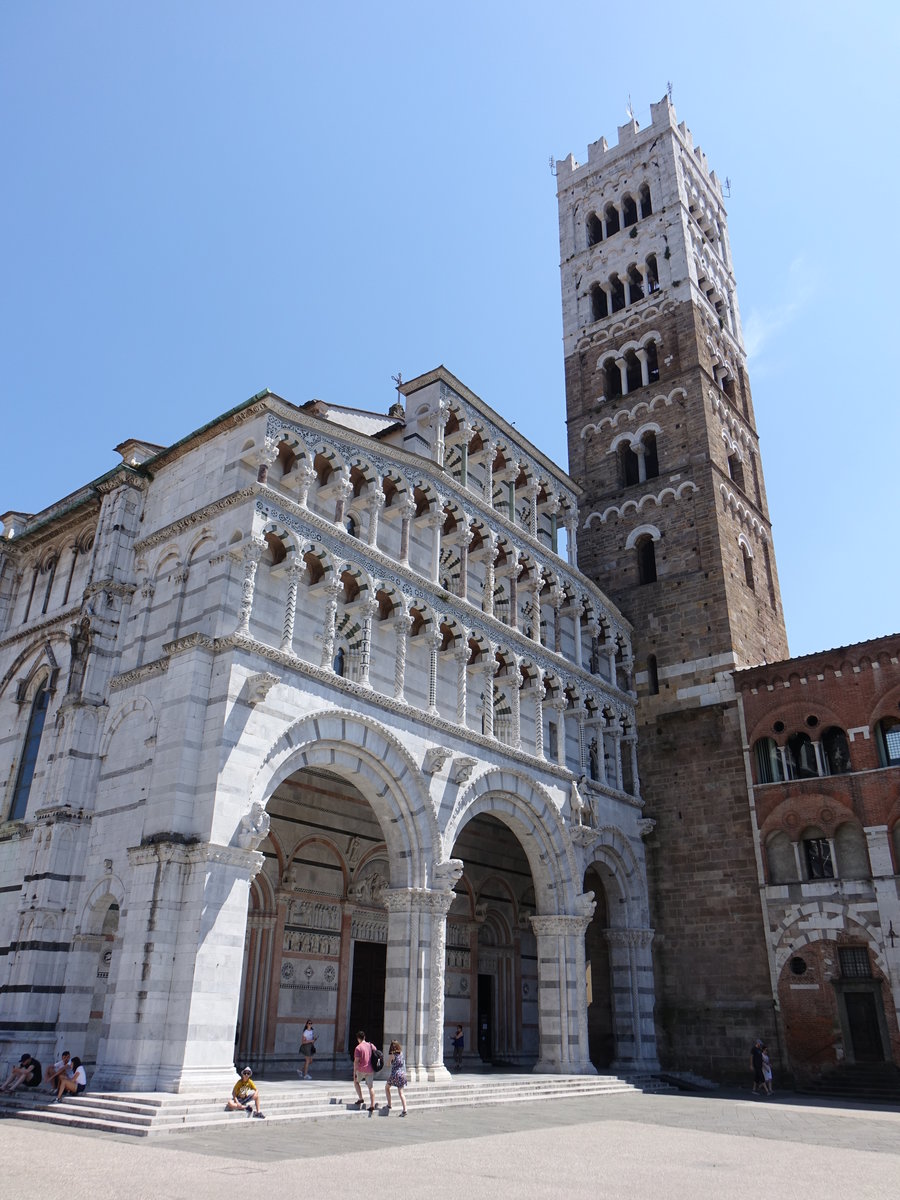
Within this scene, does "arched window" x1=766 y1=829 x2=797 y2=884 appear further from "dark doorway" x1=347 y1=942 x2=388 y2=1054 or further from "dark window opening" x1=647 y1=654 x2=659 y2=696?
"dark doorway" x1=347 y1=942 x2=388 y2=1054

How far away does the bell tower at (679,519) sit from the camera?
25.3m

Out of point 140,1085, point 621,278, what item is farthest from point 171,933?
point 621,278

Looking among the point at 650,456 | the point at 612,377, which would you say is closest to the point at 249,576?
the point at 650,456

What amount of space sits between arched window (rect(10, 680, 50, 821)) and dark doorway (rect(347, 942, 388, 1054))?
8249 millimetres

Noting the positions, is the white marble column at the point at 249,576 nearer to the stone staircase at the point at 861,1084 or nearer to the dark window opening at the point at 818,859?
the dark window opening at the point at 818,859

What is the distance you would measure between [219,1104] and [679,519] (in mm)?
22341

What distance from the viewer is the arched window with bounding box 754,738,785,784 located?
84.0ft

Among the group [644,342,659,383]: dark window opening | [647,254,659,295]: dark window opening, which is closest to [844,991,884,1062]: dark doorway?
[644,342,659,383]: dark window opening

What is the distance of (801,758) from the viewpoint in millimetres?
25328

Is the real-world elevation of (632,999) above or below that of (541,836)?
below

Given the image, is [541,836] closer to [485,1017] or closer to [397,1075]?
[485,1017]

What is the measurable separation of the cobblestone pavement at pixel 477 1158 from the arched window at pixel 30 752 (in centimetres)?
851

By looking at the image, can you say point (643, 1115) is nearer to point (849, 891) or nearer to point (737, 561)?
point (849, 891)

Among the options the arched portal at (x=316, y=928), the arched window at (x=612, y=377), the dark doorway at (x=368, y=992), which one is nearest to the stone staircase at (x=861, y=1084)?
the dark doorway at (x=368, y=992)
